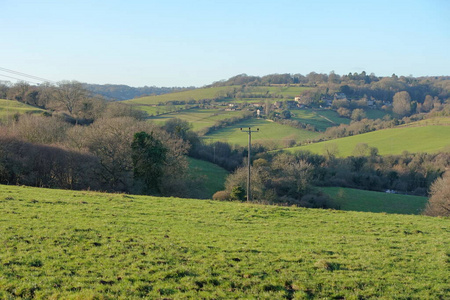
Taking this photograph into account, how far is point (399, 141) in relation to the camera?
8825cm

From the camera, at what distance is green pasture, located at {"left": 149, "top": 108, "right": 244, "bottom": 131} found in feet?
324

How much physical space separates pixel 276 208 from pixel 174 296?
46.2 feet

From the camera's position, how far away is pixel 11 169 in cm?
3175

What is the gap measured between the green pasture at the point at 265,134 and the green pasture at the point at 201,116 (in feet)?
15.1

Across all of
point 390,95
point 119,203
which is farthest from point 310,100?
point 119,203

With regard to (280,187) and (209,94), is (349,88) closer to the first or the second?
(209,94)

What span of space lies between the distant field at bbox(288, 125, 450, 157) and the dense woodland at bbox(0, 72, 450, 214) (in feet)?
12.0

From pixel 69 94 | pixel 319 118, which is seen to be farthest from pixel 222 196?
pixel 319 118

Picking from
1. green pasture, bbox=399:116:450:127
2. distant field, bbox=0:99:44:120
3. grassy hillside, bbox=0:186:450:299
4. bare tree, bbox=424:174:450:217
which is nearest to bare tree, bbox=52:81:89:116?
distant field, bbox=0:99:44:120

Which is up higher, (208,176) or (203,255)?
(203,255)

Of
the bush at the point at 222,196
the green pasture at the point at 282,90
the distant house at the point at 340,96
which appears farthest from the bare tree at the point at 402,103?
the bush at the point at 222,196

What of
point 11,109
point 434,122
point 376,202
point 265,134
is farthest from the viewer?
point 434,122

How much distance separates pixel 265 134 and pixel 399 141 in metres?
31.7

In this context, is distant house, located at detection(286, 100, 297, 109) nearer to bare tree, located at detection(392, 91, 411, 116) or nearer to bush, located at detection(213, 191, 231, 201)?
bare tree, located at detection(392, 91, 411, 116)
